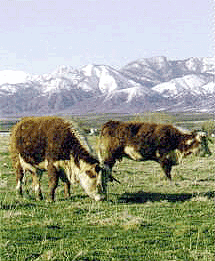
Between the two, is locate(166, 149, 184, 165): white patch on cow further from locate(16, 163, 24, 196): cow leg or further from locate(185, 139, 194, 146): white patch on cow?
locate(16, 163, 24, 196): cow leg

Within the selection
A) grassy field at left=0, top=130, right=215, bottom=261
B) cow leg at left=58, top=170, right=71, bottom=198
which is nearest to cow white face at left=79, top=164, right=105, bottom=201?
grassy field at left=0, top=130, right=215, bottom=261

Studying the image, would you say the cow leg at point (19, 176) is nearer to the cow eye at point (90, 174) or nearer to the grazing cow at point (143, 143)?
the cow eye at point (90, 174)

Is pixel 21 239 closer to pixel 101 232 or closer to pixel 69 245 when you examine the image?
pixel 69 245

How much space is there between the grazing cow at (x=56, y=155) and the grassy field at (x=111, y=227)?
0.71 meters

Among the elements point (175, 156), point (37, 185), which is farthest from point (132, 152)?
point (37, 185)

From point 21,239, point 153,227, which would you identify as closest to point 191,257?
point 153,227

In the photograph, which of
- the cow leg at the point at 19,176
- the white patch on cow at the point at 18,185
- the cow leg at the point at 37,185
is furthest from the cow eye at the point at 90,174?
the white patch on cow at the point at 18,185

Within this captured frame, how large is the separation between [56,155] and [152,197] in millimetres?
4017

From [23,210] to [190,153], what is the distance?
1013cm

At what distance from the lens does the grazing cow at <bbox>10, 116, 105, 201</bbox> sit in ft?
40.2

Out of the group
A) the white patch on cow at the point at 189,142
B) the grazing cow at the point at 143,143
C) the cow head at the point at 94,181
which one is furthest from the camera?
the white patch on cow at the point at 189,142

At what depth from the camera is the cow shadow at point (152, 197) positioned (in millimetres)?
13258

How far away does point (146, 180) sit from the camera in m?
19.5

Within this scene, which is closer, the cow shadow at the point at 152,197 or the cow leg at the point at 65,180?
the cow leg at the point at 65,180
